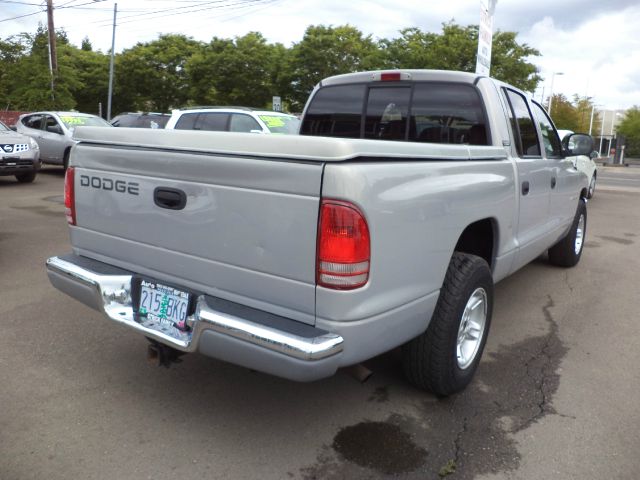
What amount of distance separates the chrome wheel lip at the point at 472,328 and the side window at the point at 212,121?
7.88 meters

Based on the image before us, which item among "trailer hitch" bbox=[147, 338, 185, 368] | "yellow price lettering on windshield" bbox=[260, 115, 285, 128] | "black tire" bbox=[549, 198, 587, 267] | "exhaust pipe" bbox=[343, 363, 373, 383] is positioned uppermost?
"yellow price lettering on windshield" bbox=[260, 115, 285, 128]

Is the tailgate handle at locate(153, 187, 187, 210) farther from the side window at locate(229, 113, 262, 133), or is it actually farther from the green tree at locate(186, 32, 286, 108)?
the green tree at locate(186, 32, 286, 108)

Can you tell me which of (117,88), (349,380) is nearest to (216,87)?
(117,88)

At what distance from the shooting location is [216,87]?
110 feet

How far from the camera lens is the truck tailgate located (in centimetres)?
234

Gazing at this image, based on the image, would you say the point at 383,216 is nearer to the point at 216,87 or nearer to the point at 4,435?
the point at 4,435

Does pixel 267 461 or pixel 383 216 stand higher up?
pixel 383 216

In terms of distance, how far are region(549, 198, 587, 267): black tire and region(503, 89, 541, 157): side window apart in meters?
1.82

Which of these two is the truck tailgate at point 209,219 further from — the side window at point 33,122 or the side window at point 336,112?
the side window at point 33,122

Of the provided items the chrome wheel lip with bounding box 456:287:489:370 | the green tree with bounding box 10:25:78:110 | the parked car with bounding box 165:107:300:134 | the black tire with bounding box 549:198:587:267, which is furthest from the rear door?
the green tree with bounding box 10:25:78:110

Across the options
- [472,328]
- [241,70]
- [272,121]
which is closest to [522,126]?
[472,328]

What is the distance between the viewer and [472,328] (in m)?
3.38

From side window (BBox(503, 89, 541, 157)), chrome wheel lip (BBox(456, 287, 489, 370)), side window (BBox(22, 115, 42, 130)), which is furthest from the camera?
side window (BBox(22, 115, 42, 130))

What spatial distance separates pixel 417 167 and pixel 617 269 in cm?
484
